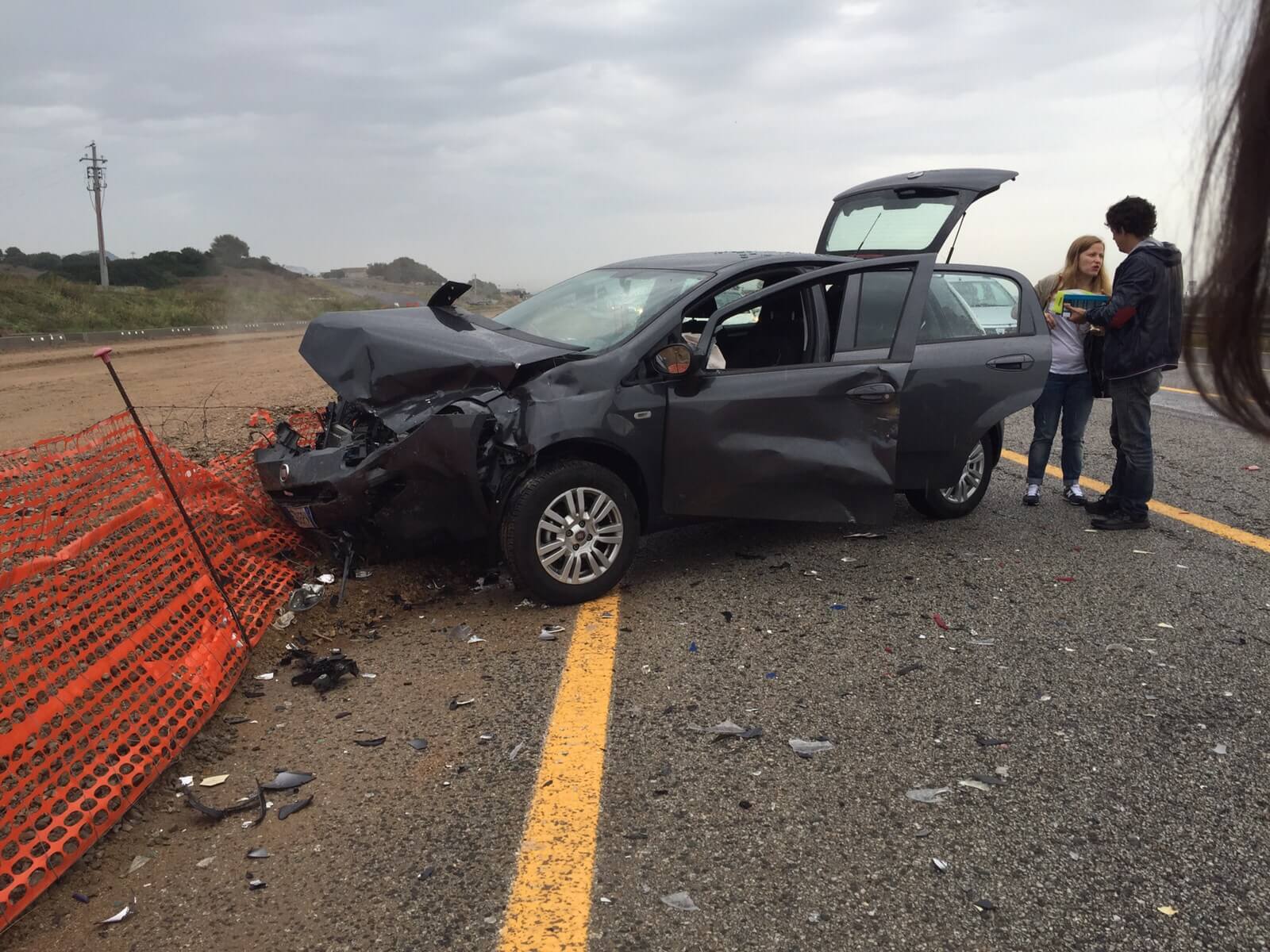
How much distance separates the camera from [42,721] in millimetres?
2588

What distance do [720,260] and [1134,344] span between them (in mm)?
2515

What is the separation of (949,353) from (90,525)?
4.51 m

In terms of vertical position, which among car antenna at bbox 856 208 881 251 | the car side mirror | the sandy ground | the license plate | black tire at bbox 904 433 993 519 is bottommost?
black tire at bbox 904 433 993 519

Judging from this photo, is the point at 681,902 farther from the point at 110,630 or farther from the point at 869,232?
the point at 869,232

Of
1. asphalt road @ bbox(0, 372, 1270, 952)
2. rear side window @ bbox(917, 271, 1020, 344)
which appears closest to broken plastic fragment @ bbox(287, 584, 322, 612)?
asphalt road @ bbox(0, 372, 1270, 952)

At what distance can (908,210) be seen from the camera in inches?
260

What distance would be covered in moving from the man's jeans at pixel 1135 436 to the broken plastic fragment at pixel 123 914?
5.40 metres

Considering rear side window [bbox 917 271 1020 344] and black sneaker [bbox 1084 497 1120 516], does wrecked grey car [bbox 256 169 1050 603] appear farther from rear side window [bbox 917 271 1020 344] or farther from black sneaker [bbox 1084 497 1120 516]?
black sneaker [bbox 1084 497 1120 516]

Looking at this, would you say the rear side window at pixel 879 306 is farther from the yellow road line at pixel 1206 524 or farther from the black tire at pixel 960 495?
the yellow road line at pixel 1206 524

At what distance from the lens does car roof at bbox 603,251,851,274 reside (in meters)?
4.79

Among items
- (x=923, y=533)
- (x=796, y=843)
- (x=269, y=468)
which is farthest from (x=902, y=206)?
(x=796, y=843)

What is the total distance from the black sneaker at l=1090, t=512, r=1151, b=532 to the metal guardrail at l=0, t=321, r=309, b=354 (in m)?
25.3

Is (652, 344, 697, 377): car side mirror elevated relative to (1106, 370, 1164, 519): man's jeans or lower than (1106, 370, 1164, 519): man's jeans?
elevated

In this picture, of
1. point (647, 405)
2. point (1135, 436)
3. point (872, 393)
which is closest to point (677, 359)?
point (647, 405)
